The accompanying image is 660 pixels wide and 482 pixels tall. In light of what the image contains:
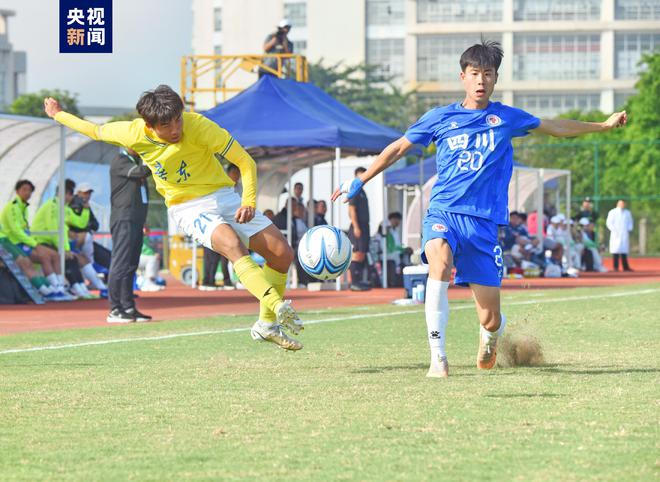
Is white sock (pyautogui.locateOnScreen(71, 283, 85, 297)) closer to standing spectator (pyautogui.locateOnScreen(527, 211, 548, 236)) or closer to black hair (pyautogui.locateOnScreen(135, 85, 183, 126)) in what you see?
black hair (pyautogui.locateOnScreen(135, 85, 183, 126))

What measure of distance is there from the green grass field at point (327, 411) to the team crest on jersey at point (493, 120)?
1.63 metres

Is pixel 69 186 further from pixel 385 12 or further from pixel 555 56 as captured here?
pixel 385 12

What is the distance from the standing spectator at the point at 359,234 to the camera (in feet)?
79.5

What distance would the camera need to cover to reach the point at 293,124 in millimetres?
24641

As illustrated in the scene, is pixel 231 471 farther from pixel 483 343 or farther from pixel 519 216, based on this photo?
pixel 519 216

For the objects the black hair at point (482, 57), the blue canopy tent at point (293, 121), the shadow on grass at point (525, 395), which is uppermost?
the blue canopy tent at point (293, 121)

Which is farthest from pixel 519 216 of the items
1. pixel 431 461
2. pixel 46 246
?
pixel 431 461

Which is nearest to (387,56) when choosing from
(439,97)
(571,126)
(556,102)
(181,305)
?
(439,97)

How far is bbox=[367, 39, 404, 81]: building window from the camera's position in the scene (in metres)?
96.5

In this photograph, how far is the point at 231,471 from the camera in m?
5.48

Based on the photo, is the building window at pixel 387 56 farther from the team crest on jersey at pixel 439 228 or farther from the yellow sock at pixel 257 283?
the team crest on jersey at pixel 439 228

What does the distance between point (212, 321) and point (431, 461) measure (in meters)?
10.5

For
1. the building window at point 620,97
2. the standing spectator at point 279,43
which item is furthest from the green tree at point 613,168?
the building window at point 620,97

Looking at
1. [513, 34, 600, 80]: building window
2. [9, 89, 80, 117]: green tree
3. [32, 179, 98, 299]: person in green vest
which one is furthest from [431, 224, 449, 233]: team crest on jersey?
[513, 34, 600, 80]: building window
